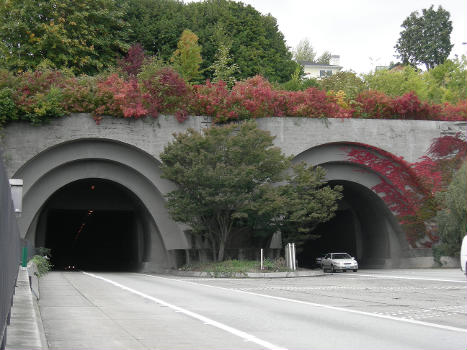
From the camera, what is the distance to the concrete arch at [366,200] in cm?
3944

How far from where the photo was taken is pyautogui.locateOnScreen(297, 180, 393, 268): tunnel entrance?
41375mm

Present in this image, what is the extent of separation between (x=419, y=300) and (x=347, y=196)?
28794 millimetres

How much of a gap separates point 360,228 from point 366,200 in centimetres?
375

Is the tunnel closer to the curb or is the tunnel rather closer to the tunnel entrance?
the curb

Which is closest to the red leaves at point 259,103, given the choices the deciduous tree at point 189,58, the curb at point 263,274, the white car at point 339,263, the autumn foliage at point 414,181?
the autumn foliage at point 414,181

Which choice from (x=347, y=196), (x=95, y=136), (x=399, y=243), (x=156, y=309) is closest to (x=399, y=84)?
(x=347, y=196)

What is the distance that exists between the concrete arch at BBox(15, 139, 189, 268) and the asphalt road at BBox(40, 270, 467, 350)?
18.4 metres

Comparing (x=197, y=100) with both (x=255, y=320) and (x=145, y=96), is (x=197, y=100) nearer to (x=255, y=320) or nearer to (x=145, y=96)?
(x=145, y=96)

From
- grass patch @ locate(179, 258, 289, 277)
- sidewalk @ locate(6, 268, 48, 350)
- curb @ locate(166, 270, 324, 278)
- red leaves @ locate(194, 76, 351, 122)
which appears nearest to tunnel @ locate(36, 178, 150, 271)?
red leaves @ locate(194, 76, 351, 122)

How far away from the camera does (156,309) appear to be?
1388 centimetres

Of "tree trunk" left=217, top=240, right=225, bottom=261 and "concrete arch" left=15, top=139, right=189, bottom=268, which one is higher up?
"concrete arch" left=15, top=139, right=189, bottom=268

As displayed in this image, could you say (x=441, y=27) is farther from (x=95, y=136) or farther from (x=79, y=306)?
(x=79, y=306)

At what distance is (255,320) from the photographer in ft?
38.7

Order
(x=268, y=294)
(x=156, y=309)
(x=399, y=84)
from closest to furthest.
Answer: (x=156, y=309), (x=268, y=294), (x=399, y=84)
